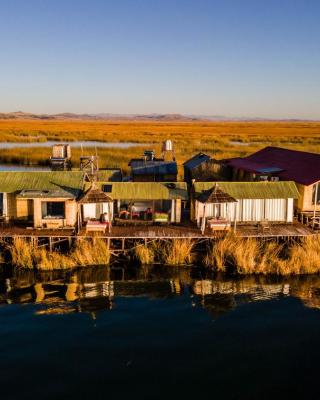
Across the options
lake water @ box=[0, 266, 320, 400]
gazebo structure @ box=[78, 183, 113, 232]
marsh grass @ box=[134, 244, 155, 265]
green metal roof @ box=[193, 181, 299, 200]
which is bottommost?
lake water @ box=[0, 266, 320, 400]

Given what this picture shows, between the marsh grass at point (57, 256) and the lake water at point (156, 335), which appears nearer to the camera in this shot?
the lake water at point (156, 335)

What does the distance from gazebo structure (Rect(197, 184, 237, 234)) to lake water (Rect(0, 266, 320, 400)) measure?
12.1ft

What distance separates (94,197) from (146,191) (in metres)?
4.15

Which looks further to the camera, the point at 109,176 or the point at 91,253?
the point at 109,176

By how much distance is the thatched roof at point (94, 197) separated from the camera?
2552cm

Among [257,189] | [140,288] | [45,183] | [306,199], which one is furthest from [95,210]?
[306,199]

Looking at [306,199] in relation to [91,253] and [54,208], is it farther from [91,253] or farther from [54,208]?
[54,208]

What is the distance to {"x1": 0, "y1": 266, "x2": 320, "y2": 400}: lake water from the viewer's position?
48.4ft

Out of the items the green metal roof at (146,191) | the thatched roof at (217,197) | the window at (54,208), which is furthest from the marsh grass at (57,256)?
the thatched roof at (217,197)

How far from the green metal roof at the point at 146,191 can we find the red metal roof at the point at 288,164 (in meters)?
9.05

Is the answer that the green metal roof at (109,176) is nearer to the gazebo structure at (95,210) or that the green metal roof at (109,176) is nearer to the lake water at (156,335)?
the gazebo structure at (95,210)

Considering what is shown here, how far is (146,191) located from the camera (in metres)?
28.5

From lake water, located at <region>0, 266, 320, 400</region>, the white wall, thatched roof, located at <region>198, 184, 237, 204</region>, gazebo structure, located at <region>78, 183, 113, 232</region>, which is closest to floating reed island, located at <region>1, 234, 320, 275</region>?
lake water, located at <region>0, 266, 320, 400</region>

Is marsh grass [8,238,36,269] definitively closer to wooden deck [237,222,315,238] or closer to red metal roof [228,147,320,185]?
wooden deck [237,222,315,238]
